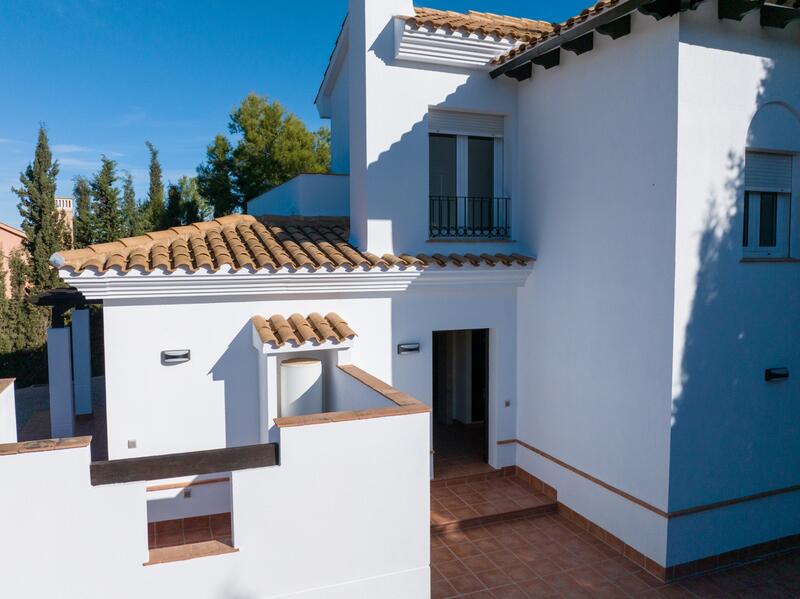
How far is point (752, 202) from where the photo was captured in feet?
28.0

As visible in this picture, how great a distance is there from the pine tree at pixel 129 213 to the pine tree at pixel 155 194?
1029 mm

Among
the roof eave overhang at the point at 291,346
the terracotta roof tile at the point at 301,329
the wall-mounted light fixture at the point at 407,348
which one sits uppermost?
the terracotta roof tile at the point at 301,329

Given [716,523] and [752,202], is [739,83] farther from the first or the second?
[716,523]

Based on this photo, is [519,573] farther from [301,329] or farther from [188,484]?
[188,484]

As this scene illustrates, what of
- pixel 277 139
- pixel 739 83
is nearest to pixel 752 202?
pixel 739 83

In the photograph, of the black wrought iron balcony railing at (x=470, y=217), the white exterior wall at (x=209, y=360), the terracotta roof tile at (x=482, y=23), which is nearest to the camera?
A: the white exterior wall at (x=209, y=360)

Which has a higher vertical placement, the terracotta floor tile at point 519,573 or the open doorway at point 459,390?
the open doorway at point 459,390

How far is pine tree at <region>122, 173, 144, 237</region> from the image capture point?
1161 inches

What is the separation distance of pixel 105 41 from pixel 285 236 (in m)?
26.1

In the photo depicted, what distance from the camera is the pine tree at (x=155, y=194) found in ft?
106

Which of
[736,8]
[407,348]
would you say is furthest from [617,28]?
[407,348]

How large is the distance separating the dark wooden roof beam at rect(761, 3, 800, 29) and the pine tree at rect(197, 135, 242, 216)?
25291mm

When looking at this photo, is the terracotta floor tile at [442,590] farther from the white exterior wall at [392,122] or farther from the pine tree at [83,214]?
the pine tree at [83,214]

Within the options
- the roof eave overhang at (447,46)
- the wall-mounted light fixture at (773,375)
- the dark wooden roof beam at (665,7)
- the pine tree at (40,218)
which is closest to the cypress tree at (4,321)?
the pine tree at (40,218)
